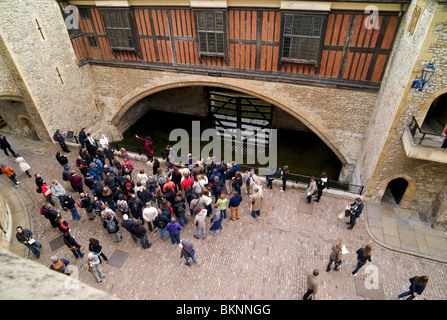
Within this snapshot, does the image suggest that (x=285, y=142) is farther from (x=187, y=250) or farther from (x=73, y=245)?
(x=73, y=245)

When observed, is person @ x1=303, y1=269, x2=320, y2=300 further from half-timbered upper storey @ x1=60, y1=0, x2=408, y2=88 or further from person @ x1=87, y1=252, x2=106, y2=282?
half-timbered upper storey @ x1=60, y1=0, x2=408, y2=88

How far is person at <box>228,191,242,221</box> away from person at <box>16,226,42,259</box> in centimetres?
569

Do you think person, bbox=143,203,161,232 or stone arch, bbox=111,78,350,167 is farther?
stone arch, bbox=111,78,350,167

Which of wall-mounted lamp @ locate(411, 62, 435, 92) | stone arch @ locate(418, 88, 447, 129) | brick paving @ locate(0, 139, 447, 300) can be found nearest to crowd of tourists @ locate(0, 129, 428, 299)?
brick paving @ locate(0, 139, 447, 300)

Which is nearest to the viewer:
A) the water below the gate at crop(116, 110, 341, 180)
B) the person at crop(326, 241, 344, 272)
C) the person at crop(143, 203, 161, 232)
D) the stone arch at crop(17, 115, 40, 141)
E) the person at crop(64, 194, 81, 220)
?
the person at crop(326, 241, 344, 272)

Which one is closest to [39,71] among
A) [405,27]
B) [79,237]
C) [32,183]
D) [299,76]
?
[32,183]

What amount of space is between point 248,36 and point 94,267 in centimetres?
955

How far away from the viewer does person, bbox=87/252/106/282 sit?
6.75m

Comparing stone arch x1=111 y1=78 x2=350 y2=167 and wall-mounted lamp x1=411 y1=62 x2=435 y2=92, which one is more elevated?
wall-mounted lamp x1=411 y1=62 x2=435 y2=92

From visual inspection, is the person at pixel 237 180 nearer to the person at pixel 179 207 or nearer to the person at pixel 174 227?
the person at pixel 179 207

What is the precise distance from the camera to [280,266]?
774 centimetres

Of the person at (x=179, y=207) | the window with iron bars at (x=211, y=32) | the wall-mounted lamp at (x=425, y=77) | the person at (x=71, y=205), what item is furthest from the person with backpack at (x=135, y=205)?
the wall-mounted lamp at (x=425, y=77)

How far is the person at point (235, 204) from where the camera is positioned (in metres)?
8.37

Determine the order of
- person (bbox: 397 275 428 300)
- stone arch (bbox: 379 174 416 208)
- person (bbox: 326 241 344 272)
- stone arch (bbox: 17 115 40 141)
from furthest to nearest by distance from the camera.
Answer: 1. stone arch (bbox: 17 115 40 141)
2. stone arch (bbox: 379 174 416 208)
3. person (bbox: 326 241 344 272)
4. person (bbox: 397 275 428 300)
